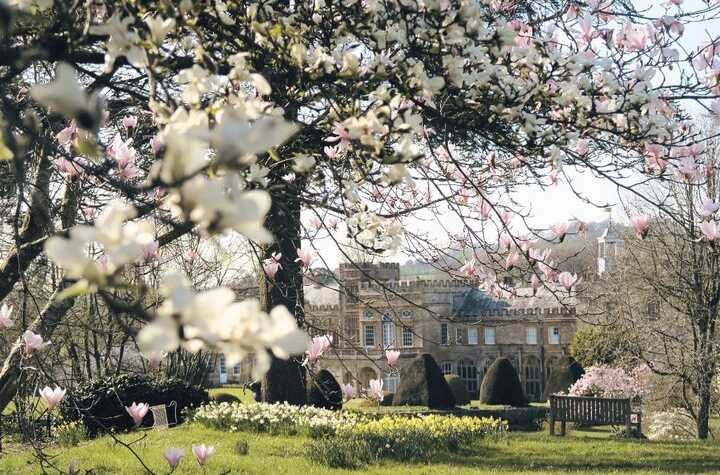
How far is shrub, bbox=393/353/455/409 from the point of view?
815 inches

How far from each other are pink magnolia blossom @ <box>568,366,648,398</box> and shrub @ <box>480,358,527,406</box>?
347 cm

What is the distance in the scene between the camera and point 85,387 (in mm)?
12820

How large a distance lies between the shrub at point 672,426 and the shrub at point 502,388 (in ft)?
19.3

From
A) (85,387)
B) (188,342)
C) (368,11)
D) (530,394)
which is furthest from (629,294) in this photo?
(530,394)

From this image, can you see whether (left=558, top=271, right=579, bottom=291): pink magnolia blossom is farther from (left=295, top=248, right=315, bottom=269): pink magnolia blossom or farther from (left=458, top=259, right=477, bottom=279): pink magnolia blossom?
(left=295, top=248, right=315, bottom=269): pink magnolia blossom

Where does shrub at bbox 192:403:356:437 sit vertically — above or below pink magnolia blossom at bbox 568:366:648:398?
below

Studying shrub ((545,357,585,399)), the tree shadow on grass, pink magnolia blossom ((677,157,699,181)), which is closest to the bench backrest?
the tree shadow on grass

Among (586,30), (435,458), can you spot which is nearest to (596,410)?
(435,458)

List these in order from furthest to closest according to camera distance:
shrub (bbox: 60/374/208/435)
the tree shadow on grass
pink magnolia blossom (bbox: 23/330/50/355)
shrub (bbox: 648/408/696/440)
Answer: shrub (bbox: 648/408/696/440) < shrub (bbox: 60/374/208/435) < the tree shadow on grass < pink magnolia blossom (bbox: 23/330/50/355)

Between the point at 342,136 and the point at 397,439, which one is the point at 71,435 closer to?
the point at 397,439

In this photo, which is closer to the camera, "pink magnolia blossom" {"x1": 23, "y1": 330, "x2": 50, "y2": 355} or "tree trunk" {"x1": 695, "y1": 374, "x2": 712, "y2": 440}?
"pink magnolia blossom" {"x1": 23, "y1": 330, "x2": 50, "y2": 355}

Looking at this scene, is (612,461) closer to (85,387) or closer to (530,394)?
(85,387)

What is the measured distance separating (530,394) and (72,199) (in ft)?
114

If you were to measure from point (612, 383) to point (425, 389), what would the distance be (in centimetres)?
464
